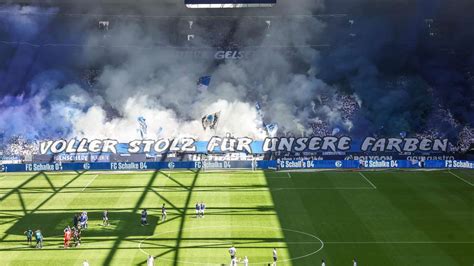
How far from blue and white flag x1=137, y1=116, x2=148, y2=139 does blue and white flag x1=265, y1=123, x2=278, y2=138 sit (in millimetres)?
14845

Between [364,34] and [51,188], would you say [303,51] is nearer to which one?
[364,34]

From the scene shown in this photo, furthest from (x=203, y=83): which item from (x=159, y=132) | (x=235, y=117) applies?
(x=159, y=132)

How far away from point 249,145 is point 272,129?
659 centimetres

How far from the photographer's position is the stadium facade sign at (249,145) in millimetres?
87250

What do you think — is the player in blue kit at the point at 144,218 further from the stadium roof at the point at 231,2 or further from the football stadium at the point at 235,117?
the stadium roof at the point at 231,2

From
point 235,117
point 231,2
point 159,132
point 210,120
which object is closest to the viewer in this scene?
point 231,2

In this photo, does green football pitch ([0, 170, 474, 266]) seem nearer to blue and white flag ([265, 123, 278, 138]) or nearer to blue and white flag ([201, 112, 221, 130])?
blue and white flag ([265, 123, 278, 138])

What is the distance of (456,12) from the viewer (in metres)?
101

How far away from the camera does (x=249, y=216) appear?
2309 inches

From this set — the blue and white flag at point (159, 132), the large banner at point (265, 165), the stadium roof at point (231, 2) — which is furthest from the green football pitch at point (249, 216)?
the stadium roof at point (231, 2)

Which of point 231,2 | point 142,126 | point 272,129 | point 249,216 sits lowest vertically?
point 249,216

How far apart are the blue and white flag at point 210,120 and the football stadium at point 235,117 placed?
0.92 feet

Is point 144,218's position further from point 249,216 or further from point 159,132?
point 159,132

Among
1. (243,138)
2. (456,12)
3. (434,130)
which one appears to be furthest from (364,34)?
(243,138)
